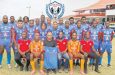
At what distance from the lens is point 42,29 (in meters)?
10.0

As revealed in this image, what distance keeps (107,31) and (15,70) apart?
3.40 meters

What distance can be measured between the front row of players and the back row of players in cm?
51

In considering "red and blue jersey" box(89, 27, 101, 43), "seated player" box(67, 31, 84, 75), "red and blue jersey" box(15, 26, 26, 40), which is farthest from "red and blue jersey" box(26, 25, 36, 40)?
"red and blue jersey" box(89, 27, 101, 43)

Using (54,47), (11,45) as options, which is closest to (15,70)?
(11,45)

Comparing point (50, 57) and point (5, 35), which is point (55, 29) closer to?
point (50, 57)

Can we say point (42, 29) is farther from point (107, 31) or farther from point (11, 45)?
point (107, 31)

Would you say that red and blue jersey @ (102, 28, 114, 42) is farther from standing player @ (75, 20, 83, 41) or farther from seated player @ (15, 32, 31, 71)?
seated player @ (15, 32, 31, 71)

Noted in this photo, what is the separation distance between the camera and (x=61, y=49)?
963 centimetres

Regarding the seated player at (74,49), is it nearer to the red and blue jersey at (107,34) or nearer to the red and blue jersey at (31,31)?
the red and blue jersey at (31,31)

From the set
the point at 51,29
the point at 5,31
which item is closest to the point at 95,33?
the point at 51,29

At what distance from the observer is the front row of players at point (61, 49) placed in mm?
9188

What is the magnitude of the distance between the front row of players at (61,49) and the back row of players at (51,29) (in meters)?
0.51

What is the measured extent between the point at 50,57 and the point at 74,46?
0.80m

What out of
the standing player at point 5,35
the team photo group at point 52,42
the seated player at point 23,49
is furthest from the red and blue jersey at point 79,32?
the standing player at point 5,35
